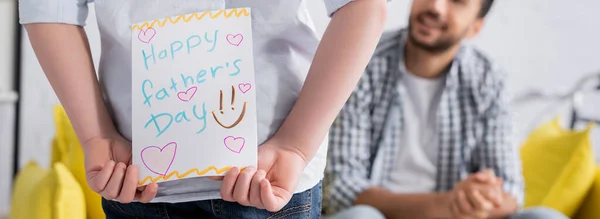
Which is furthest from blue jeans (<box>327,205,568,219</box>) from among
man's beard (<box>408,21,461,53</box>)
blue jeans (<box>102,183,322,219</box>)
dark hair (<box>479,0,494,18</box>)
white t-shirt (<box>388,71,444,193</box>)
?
blue jeans (<box>102,183,322,219</box>)

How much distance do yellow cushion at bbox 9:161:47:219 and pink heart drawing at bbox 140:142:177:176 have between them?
0.73m

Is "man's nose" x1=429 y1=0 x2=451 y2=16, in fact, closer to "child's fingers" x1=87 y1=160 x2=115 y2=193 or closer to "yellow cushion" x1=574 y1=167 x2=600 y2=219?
"yellow cushion" x1=574 y1=167 x2=600 y2=219

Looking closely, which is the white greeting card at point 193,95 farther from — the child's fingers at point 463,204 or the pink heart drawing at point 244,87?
the child's fingers at point 463,204

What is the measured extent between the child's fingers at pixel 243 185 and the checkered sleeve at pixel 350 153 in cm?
102

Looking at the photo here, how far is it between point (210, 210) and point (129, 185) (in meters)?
0.10

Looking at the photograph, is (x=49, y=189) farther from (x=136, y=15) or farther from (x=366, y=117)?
(x=366, y=117)

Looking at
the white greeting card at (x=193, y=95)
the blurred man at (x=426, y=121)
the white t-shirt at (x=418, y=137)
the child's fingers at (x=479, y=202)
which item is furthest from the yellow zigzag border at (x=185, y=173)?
the white t-shirt at (x=418, y=137)

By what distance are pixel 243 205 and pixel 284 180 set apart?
0.07 m

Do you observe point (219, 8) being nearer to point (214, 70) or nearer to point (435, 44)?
point (214, 70)

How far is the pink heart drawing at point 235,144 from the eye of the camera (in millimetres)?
592

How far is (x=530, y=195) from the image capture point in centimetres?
188

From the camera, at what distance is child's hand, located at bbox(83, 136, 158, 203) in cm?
59

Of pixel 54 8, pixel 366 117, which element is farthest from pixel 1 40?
pixel 54 8

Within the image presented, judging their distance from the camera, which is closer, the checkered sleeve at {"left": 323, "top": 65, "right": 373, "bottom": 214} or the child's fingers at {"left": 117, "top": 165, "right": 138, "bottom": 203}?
the child's fingers at {"left": 117, "top": 165, "right": 138, "bottom": 203}
